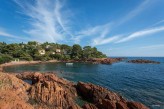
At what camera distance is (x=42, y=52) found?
144 meters

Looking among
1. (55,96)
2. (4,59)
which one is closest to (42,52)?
(4,59)

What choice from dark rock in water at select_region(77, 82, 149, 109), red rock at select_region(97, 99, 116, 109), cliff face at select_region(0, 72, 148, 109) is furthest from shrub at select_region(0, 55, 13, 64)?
red rock at select_region(97, 99, 116, 109)

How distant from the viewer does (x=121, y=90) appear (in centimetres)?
4028

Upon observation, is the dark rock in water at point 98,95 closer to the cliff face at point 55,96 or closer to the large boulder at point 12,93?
the cliff face at point 55,96

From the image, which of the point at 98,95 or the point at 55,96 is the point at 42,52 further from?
the point at 55,96

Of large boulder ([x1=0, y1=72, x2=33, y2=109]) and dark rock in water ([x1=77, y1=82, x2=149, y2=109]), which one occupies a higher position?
large boulder ([x1=0, y1=72, x2=33, y2=109])

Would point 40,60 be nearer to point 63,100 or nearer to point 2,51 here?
point 2,51

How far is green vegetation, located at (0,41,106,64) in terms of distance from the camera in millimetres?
119150

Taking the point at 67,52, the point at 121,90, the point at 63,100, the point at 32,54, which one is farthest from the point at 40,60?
the point at 63,100

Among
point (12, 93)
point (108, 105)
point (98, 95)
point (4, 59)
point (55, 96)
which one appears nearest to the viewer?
point (108, 105)

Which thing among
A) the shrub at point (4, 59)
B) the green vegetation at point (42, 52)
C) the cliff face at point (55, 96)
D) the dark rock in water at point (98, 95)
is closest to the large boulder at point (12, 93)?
the cliff face at point (55, 96)

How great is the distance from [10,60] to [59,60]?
43.2 meters

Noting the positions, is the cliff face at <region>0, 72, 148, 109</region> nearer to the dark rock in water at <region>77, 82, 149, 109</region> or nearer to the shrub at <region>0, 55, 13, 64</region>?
the dark rock in water at <region>77, 82, 149, 109</region>

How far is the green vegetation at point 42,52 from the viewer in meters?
119
